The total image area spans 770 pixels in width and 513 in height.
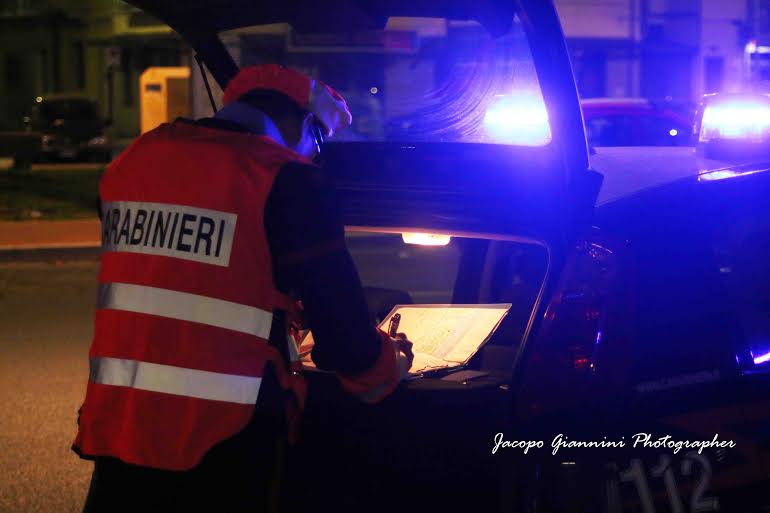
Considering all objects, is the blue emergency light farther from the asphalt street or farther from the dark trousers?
the asphalt street

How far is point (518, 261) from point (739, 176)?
4.53 ft

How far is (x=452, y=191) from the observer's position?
291 centimetres

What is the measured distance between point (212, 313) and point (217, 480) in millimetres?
328

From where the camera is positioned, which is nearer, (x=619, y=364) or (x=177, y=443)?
(x=177, y=443)

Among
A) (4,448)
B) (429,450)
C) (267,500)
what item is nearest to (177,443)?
(267,500)

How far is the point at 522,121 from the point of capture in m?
4.74

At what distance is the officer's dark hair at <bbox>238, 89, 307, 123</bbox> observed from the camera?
97.8 inches

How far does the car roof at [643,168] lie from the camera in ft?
9.79

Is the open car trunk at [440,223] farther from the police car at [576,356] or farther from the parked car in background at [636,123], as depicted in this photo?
the parked car in background at [636,123]

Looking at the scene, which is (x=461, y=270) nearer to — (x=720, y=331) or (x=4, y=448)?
(x=720, y=331)

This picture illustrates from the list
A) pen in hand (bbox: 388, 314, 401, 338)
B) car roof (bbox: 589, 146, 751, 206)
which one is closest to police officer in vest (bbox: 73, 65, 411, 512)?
car roof (bbox: 589, 146, 751, 206)

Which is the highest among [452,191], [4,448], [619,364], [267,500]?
[452,191]

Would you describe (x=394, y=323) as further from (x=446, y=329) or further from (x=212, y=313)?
(x=212, y=313)
